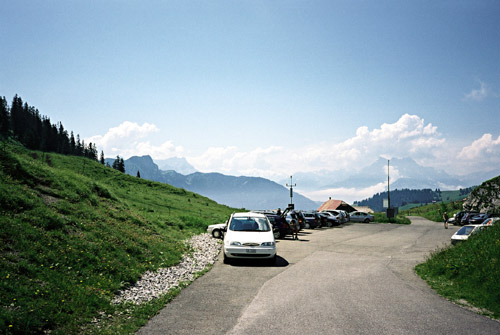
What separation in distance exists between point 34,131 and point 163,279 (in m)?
127

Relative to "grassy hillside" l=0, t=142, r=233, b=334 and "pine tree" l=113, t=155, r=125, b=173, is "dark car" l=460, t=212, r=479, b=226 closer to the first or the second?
"grassy hillside" l=0, t=142, r=233, b=334

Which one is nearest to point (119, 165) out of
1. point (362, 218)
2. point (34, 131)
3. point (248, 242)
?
point (34, 131)

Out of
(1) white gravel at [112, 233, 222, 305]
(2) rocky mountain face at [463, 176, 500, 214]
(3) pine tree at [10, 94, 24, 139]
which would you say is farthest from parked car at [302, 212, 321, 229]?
(3) pine tree at [10, 94, 24, 139]

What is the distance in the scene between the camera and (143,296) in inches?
336

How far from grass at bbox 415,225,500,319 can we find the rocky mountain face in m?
47.4

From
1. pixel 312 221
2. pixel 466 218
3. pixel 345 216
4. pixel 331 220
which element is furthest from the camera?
pixel 345 216

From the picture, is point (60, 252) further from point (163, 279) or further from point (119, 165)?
point (119, 165)

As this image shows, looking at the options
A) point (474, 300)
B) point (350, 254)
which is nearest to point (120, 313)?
point (474, 300)

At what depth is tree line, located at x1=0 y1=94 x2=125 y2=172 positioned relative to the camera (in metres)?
108

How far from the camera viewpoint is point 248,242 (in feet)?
44.1

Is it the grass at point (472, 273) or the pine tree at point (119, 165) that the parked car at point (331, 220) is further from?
the pine tree at point (119, 165)

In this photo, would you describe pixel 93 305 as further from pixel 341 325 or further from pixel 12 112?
pixel 12 112

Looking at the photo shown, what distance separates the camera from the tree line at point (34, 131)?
10769 cm

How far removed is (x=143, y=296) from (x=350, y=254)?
1083 centimetres
